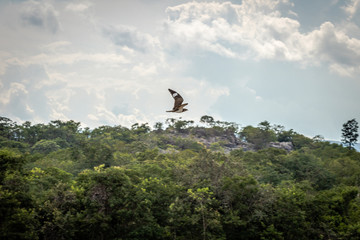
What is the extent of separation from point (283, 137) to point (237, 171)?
6743cm

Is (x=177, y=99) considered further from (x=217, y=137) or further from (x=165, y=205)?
(x=217, y=137)

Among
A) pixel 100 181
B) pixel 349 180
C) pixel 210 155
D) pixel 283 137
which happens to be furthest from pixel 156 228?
pixel 283 137

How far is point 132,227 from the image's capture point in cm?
1609

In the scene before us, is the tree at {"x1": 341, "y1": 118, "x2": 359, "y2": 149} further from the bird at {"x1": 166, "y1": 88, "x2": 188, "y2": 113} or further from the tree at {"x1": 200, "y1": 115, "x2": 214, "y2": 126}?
the bird at {"x1": 166, "y1": 88, "x2": 188, "y2": 113}

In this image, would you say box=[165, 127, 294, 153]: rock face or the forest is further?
box=[165, 127, 294, 153]: rock face

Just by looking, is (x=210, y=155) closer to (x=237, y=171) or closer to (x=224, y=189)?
(x=237, y=171)

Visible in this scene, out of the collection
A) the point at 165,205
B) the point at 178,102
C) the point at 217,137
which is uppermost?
the point at 217,137

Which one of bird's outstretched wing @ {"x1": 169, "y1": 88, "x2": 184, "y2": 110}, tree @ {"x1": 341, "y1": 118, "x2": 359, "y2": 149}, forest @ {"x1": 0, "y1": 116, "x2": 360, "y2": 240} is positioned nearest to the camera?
bird's outstretched wing @ {"x1": 169, "y1": 88, "x2": 184, "y2": 110}

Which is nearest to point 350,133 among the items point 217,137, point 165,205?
point 217,137

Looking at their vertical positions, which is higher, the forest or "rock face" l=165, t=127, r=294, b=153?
"rock face" l=165, t=127, r=294, b=153

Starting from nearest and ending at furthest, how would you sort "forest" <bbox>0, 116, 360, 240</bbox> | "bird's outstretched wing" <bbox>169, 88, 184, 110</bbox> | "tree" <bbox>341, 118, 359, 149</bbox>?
"bird's outstretched wing" <bbox>169, 88, 184, 110</bbox>, "forest" <bbox>0, 116, 360, 240</bbox>, "tree" <bbox>341, 118, 359, 149</bbox>

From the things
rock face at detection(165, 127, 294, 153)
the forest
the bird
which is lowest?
the forest

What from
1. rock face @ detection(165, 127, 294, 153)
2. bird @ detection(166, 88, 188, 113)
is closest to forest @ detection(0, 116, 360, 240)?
bird @ detection(166, 88, 188, 113)

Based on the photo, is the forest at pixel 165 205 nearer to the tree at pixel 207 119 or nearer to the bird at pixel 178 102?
the bird at pixel 178 102
